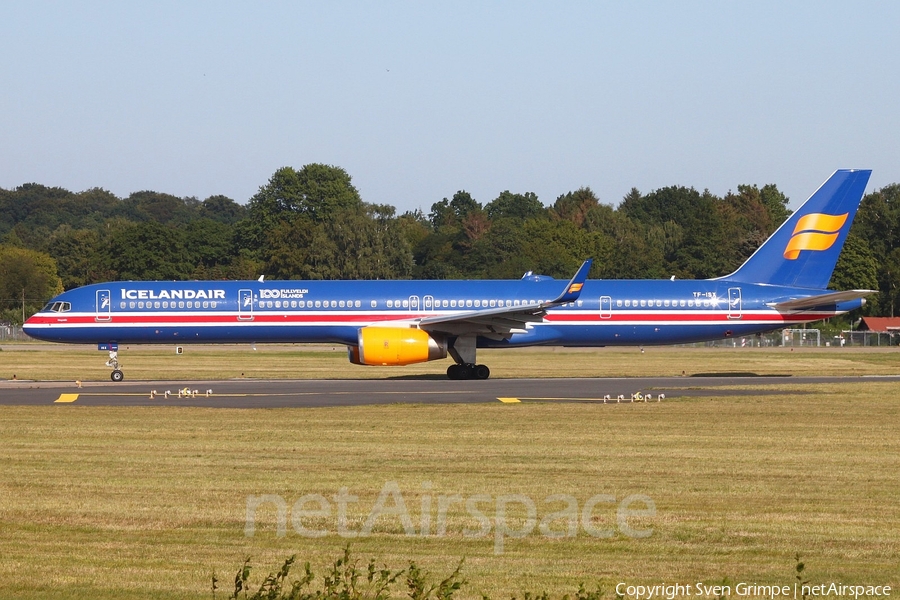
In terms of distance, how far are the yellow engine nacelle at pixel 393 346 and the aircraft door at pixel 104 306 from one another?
9.10m

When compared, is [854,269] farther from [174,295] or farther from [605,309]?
[174,295]

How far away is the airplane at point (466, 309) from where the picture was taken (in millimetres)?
37094

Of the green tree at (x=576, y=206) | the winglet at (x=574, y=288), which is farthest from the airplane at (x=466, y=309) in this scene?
the green tree at (x=576, y=206)

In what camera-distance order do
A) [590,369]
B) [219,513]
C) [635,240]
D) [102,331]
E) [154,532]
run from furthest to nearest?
[635,240] → [590,369] → [102,331] → [219,513] → [154,532]

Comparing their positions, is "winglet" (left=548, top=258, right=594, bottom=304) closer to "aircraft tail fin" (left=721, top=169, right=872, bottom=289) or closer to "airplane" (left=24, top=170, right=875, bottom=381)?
"airplane" (left=24, top=170, right=875, bottom=381)

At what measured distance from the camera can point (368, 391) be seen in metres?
30.9

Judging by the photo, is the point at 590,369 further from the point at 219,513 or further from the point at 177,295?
the point at 219,513

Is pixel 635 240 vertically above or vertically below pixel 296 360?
above

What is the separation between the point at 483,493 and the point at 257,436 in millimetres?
7374

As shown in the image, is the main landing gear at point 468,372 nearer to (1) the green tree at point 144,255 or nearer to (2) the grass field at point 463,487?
(2) the grass field at point 463,487

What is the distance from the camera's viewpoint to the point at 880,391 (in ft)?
97.5

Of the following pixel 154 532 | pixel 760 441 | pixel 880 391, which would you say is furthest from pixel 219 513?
pixel 880 391
